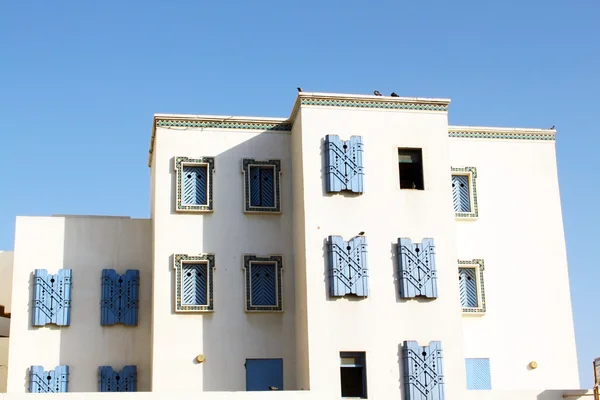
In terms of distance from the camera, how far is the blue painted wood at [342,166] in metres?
21.4

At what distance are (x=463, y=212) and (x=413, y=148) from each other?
2.52 metres

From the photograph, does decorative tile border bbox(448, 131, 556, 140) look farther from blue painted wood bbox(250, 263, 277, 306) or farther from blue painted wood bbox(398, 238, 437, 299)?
blue painted wood bbox(250, 263, 277, 306)

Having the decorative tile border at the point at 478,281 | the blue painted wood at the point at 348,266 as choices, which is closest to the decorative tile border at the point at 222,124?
the blue painted wood at the point at 348,266

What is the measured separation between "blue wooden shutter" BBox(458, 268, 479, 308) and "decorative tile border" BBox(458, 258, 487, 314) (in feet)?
0.40

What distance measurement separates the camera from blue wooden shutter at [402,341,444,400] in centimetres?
2058

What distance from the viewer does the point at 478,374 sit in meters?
22.7

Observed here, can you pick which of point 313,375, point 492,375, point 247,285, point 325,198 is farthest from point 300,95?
point 492,375

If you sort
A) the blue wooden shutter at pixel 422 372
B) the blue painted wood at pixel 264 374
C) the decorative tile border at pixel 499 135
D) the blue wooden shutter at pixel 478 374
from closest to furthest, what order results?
the blue wooden shutter at pixel 422 372 < the blue painted wood at pixel 264 374 < the blue wooden shutter at pixel 478 374 < the decorative tile border at pixel 499 135

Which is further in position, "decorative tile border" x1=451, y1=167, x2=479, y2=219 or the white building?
"decorative tile border" x1=451, y1=167, x2=479, y2=219

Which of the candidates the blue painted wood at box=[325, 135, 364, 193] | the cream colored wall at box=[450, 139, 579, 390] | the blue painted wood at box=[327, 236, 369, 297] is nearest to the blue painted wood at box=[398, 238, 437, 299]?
the blue painted wood at box=[327, 236, 369, 297]

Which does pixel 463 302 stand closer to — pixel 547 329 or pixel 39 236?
pixel 547 329

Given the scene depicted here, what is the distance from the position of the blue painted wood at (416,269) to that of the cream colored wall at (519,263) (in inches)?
89.5

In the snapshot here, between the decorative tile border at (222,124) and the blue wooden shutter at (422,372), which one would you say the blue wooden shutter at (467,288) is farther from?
the decorative tile border at (222,124)

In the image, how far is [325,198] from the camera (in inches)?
845
